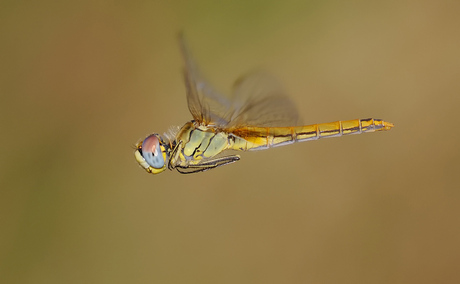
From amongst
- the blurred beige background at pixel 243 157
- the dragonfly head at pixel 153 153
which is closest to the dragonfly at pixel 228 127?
the dragonfly head at pixel 153 153

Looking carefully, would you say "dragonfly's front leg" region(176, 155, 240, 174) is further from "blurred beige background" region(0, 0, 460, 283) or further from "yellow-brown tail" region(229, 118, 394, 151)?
"blurred beige background" region(0, 0, 460, 283)

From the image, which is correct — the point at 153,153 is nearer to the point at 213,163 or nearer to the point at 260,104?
the point at 213,163

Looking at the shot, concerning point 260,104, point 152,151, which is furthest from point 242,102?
point 152,151

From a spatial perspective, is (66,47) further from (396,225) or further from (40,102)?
(396,225)

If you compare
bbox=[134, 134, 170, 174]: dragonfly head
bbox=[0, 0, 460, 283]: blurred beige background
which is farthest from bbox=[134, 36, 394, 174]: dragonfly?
bbox=[0, 0, 460, 283]: blurred beige background

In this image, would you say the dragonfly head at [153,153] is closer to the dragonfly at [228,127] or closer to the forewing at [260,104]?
the dragonfly at [228,127]
